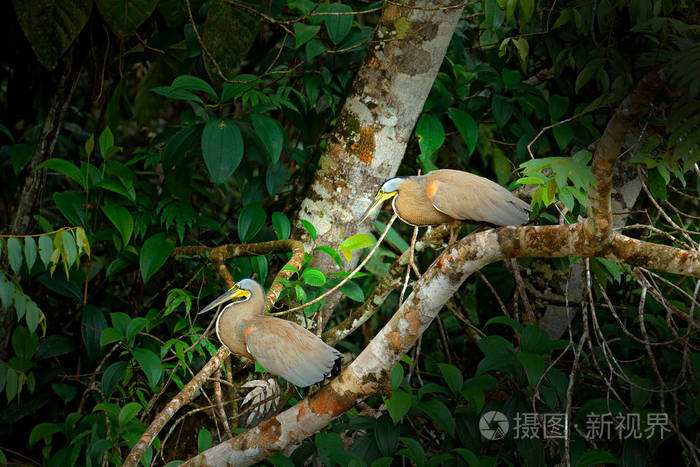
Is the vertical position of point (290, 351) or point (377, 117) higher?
point (377, 117)

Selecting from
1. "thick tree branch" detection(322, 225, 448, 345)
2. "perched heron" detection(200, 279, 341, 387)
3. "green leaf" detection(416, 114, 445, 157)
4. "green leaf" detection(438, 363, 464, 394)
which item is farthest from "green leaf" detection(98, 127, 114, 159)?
"green leaf" detection(438, 363, 464, 394)

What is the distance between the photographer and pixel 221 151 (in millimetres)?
2979

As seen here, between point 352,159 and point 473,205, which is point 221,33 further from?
point 473,205

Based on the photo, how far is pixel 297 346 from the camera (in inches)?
94.8

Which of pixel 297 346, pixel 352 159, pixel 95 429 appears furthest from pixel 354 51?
pixel 95 429

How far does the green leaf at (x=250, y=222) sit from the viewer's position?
323cm

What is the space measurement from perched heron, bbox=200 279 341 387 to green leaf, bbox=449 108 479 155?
1.35 meters

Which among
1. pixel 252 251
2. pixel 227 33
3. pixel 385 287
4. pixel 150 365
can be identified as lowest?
pixel 385 287

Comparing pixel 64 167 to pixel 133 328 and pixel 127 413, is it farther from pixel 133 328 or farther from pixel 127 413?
pixel 127 413

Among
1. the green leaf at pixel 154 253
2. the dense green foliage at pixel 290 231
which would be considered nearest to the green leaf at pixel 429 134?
the dense green foliage at pixel 290 231

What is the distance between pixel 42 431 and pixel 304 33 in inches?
82.1

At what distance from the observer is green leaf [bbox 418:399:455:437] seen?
2719 millimetres

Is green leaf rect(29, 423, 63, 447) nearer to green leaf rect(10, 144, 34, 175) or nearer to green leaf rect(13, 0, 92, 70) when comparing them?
green leaf rect(10, 144, 34, 175)

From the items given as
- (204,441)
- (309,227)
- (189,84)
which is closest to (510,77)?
(309,227)
